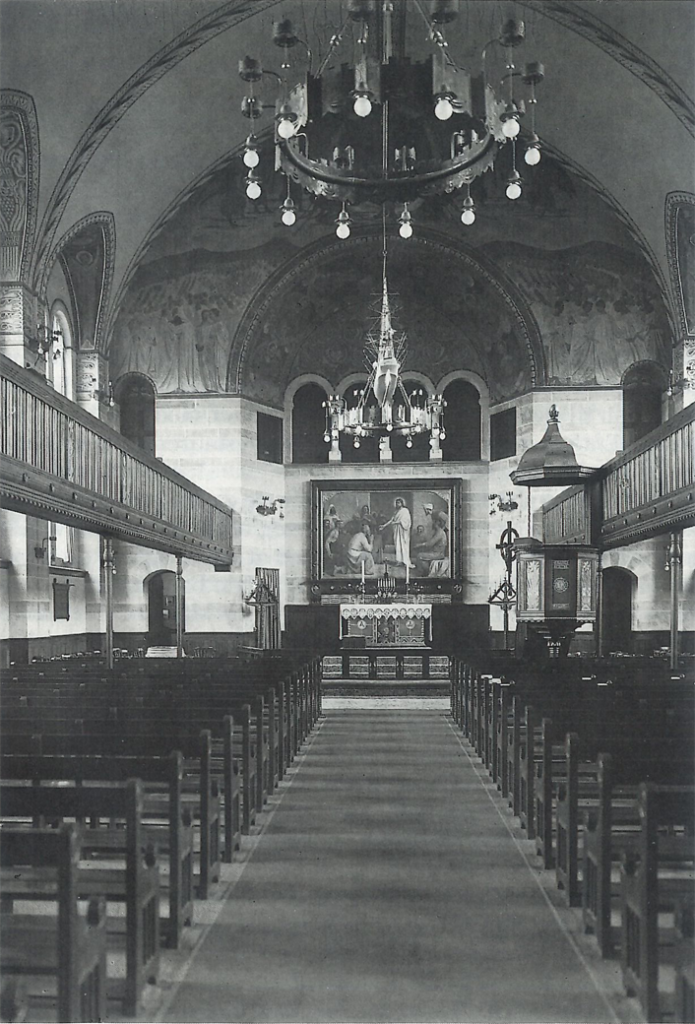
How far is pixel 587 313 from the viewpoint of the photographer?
26469mm

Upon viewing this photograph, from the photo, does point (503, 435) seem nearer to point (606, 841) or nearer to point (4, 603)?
point (4, 603)

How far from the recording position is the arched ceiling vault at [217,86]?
17.2m

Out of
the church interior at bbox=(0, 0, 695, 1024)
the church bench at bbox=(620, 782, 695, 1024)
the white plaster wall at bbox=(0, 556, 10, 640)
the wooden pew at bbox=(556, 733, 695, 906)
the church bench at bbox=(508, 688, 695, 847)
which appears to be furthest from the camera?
the white plaster wall at bbox=(0, 556, 10, 640)

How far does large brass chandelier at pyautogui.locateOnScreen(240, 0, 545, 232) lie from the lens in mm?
11539

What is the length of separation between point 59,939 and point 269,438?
25.3 meters

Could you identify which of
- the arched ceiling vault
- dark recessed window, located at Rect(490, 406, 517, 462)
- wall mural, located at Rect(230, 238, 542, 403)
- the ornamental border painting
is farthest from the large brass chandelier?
the ornamental border painting

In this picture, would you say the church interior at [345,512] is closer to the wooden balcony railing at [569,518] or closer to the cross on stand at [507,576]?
the wooden balcony railing at [569,518]

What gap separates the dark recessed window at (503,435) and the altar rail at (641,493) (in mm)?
6335

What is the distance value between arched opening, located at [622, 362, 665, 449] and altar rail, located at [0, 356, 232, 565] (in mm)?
12271

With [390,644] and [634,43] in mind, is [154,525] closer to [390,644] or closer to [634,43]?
[390,644]

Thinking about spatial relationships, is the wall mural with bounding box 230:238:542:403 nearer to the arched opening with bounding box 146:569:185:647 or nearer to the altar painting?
the altar painting

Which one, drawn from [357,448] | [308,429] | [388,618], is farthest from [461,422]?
[388,618]

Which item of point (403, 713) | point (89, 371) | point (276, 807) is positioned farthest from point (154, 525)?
point (276, 807)

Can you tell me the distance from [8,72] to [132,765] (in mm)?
14426
